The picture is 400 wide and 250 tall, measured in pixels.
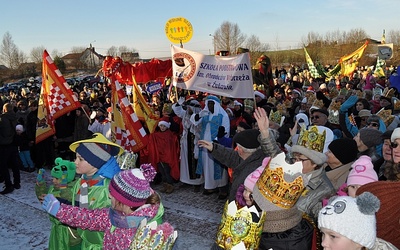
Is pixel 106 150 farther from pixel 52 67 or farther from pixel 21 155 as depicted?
pixel 21 155

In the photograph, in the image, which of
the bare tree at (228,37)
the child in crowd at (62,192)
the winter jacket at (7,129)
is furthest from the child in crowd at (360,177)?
the bare tree at (228,37)

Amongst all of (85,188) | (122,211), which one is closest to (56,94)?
(85,188)

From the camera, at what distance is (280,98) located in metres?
10.7

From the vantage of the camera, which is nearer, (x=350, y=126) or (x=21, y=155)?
(x=350, y=126)

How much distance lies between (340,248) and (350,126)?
4.07 metres

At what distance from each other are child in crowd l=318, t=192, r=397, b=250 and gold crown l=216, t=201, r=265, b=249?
0.37 meters

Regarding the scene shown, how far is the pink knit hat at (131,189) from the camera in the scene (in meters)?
2.62

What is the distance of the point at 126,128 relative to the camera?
22.5ft

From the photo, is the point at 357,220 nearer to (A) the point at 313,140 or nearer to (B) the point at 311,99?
(A) the point at 313,140

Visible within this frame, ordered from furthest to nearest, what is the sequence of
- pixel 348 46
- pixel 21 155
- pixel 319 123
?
pixel 348 46 < pixel 21 155 < pixel 319 123

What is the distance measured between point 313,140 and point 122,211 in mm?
1903

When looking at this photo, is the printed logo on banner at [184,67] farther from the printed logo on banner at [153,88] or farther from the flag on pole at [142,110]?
the printed logo on banner at [153,88]

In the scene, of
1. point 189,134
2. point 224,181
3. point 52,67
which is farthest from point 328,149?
point 52,67

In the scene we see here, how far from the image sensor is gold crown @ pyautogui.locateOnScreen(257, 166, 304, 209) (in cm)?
230
